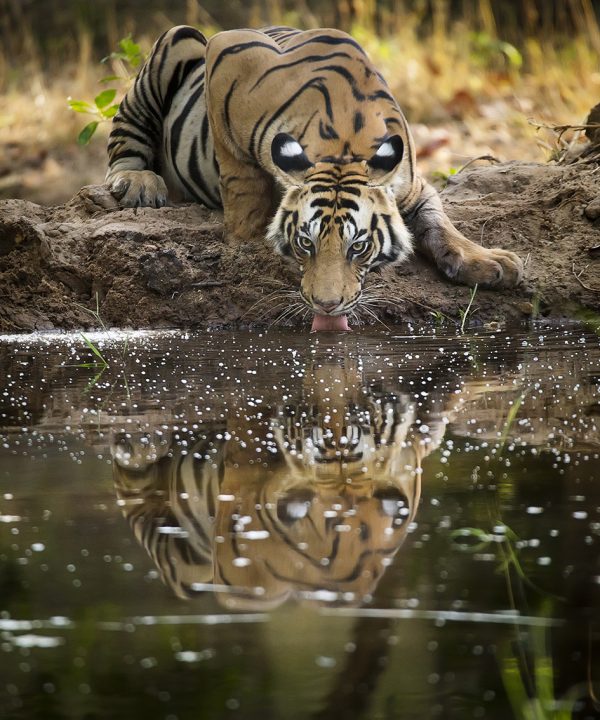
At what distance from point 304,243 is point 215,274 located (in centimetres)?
65

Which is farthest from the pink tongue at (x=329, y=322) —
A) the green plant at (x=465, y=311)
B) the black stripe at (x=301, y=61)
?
the black stripe at (x=301, y=61)

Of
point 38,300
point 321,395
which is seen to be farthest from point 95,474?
point 38,300

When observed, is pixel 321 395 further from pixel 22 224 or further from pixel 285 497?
pixel 22 224

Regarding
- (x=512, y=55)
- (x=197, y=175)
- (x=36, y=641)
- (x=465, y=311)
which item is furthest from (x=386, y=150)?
(x=512, y=55)

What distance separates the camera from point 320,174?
5.75m

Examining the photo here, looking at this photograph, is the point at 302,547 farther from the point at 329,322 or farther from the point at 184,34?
the point at 184,34

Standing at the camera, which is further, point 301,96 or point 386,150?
point 301,96

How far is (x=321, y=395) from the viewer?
13.3 ft

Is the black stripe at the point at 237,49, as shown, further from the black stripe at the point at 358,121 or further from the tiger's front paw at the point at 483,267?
the tiger's front paw at the point at 483,267

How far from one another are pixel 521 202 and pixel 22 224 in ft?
8.24

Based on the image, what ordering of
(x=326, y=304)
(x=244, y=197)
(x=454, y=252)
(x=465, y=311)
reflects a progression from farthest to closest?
(x=244, y=197) < (x=454, y=252) < (x=465, y=311) < (x=326, y=304)

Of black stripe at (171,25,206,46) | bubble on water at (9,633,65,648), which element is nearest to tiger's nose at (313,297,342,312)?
black stripe at (171,25,206,46)

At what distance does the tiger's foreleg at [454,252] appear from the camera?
5895 millimetres

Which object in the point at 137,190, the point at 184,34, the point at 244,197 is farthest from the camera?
the point at 184,34
